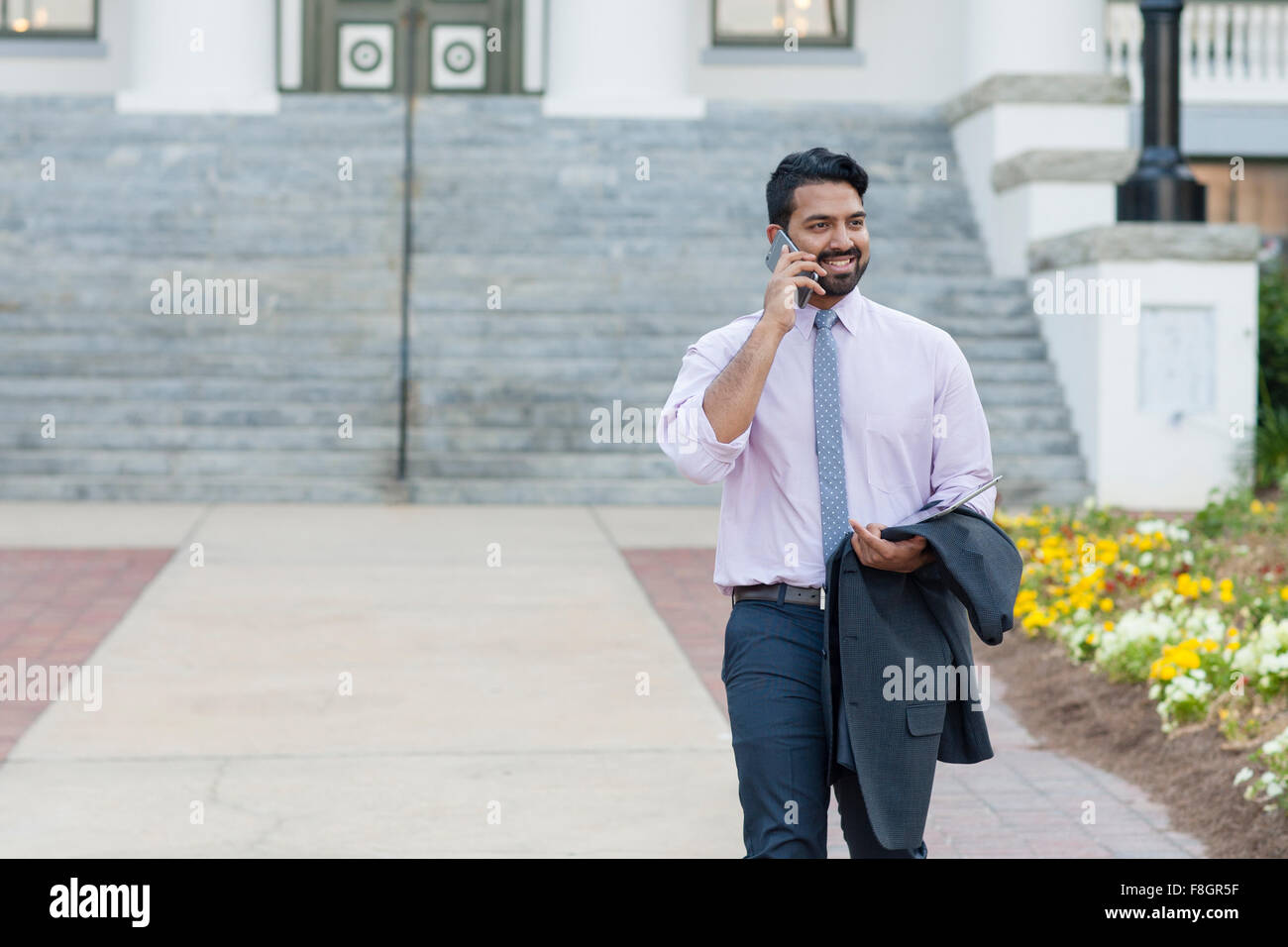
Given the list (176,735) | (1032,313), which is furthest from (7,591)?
(1032,313)

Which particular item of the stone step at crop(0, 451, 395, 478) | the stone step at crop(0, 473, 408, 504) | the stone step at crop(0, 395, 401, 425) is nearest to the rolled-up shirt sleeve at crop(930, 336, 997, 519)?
the stone step at crop(0, 473, 408, 504)

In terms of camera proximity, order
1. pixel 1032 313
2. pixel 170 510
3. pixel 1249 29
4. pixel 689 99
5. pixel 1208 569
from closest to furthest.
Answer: pixel 1208 569 → pixel 170 510 → pixel 1032 313 → pixel 689 99 → pixel 1249 29

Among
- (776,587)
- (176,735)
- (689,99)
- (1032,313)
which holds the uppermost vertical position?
(689,99)

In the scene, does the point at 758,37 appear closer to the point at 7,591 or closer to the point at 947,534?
the point at 7,591

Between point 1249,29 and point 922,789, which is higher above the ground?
point 1249,29

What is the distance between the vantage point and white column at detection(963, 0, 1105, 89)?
63.4 feet

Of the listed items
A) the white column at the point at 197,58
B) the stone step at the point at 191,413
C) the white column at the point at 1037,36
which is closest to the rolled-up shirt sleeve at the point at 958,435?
the stone step at the point at 191,413

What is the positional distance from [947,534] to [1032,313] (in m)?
12.7

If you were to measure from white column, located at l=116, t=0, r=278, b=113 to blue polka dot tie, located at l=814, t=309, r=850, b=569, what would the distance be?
55.8 ft

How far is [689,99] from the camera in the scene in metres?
20.3

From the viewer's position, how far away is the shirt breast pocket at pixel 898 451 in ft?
12.5

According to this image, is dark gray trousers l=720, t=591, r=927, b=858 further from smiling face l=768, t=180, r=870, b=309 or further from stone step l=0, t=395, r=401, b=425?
stone step l=0, t=395, r=401, b=425
